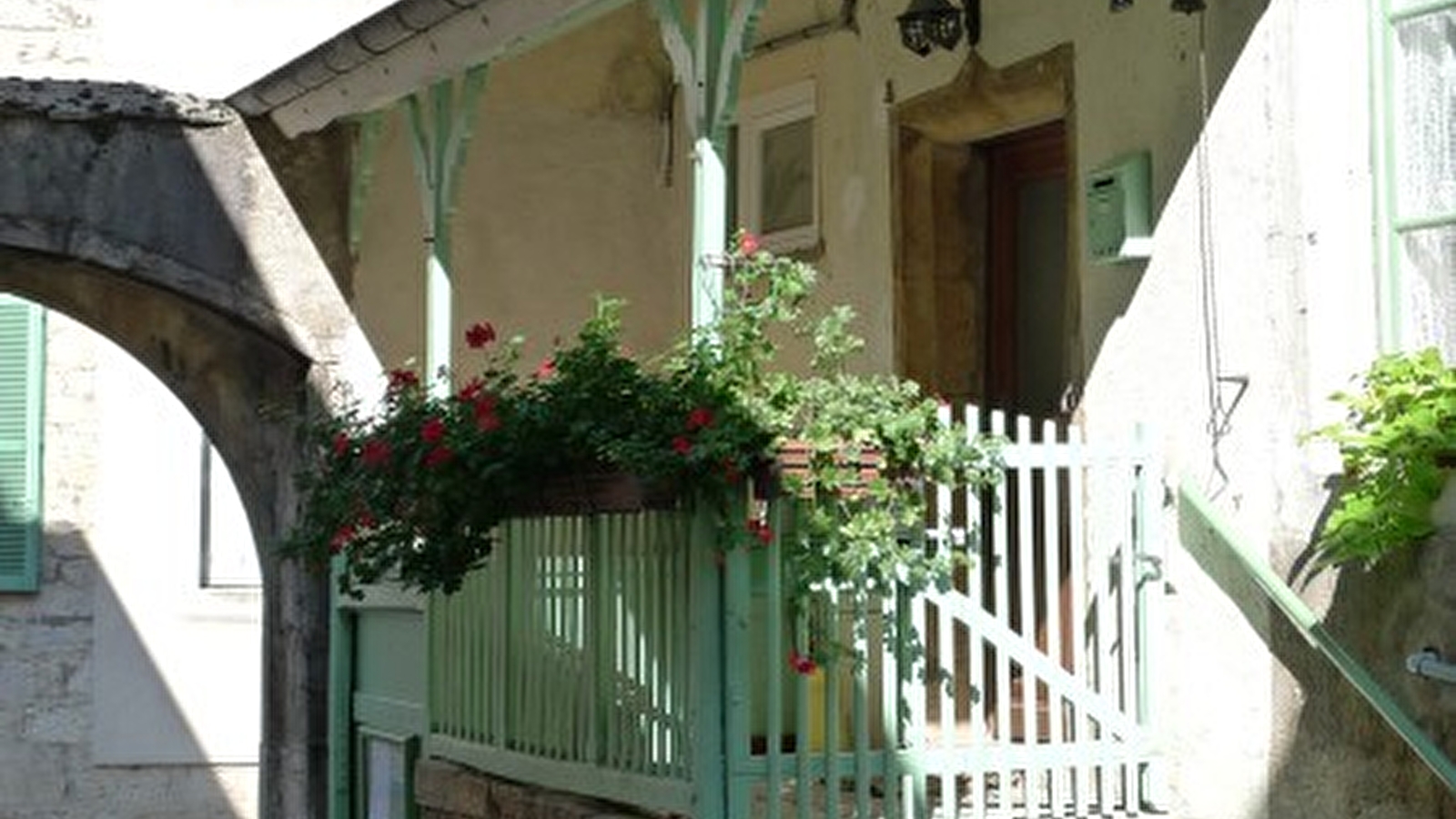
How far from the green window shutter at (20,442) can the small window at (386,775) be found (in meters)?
3.56

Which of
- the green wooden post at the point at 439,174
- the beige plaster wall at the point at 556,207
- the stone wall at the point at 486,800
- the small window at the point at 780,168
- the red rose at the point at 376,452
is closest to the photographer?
the stone wall at the point at 486,800

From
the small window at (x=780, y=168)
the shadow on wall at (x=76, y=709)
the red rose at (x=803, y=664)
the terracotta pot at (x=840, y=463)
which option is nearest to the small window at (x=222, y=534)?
the shadow on wall at (x=76, y=709)

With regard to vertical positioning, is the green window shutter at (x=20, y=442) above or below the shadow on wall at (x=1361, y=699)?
above

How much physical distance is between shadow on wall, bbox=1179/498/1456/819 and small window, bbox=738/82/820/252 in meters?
3.36

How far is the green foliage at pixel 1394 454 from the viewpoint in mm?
6234

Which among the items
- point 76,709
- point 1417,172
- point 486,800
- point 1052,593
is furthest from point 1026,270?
point 76,709

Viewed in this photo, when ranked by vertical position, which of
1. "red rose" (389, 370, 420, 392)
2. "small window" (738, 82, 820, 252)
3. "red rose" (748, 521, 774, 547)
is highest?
"small window" (738, 82, 820, 252)

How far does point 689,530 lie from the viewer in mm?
6707

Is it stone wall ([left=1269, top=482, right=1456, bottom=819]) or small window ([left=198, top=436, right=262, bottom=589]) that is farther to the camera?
small window ([left=198, top=436, right=262, bottom=589])

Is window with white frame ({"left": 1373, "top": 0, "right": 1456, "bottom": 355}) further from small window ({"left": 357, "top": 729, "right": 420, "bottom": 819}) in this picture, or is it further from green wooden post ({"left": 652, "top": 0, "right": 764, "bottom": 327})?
small window ({"left": 357, "top": 729, "right": 420, "bottom": 819})

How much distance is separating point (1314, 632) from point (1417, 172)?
1.25 metres

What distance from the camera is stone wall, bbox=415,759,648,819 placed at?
24.1ft

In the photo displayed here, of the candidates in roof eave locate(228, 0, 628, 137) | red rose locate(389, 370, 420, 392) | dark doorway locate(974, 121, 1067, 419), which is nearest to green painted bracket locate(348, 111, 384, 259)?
roof eave locate(228, 0, 628, 137)

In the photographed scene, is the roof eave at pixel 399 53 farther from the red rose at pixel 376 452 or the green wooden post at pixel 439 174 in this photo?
the red rose at pixel 376 452
